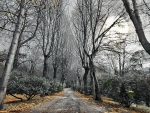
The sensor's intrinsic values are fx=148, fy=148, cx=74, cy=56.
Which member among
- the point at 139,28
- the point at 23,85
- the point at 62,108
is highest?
the point at 139,28

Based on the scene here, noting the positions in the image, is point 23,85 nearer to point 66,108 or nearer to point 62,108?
point 62,108

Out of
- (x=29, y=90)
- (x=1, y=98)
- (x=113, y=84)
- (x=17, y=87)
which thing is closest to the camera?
(x=1, y=98)

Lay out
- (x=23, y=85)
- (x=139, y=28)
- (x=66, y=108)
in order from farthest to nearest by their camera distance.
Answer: (x=23, y=85) < (x=66, y=108) < (x=139, y=28)

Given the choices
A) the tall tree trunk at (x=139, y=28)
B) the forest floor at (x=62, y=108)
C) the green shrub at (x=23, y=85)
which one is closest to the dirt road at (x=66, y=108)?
the forest floor at (x=62, y=108)

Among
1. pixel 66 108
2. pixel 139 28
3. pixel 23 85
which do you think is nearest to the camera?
pixel 139 28

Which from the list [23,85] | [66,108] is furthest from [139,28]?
[23,85]

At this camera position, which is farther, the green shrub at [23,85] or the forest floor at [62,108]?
the green shrub at [23,85]

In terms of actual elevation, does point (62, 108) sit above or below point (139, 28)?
below

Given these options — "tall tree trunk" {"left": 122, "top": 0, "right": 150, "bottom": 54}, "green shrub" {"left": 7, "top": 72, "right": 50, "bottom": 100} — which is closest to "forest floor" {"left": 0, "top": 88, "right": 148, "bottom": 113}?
"green shrub" {"left": 7, "top": 72, "right": 50, "bottom": 100}

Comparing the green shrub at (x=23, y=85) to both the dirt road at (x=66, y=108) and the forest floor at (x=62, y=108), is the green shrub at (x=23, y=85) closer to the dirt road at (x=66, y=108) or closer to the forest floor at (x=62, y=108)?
the forest floor at (x=62, y=108)

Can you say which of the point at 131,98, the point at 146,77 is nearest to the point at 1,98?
the point at 131,98

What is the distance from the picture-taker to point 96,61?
24297mm

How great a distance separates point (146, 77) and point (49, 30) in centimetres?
1295

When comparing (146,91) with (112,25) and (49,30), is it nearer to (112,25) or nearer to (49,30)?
(112,25)
